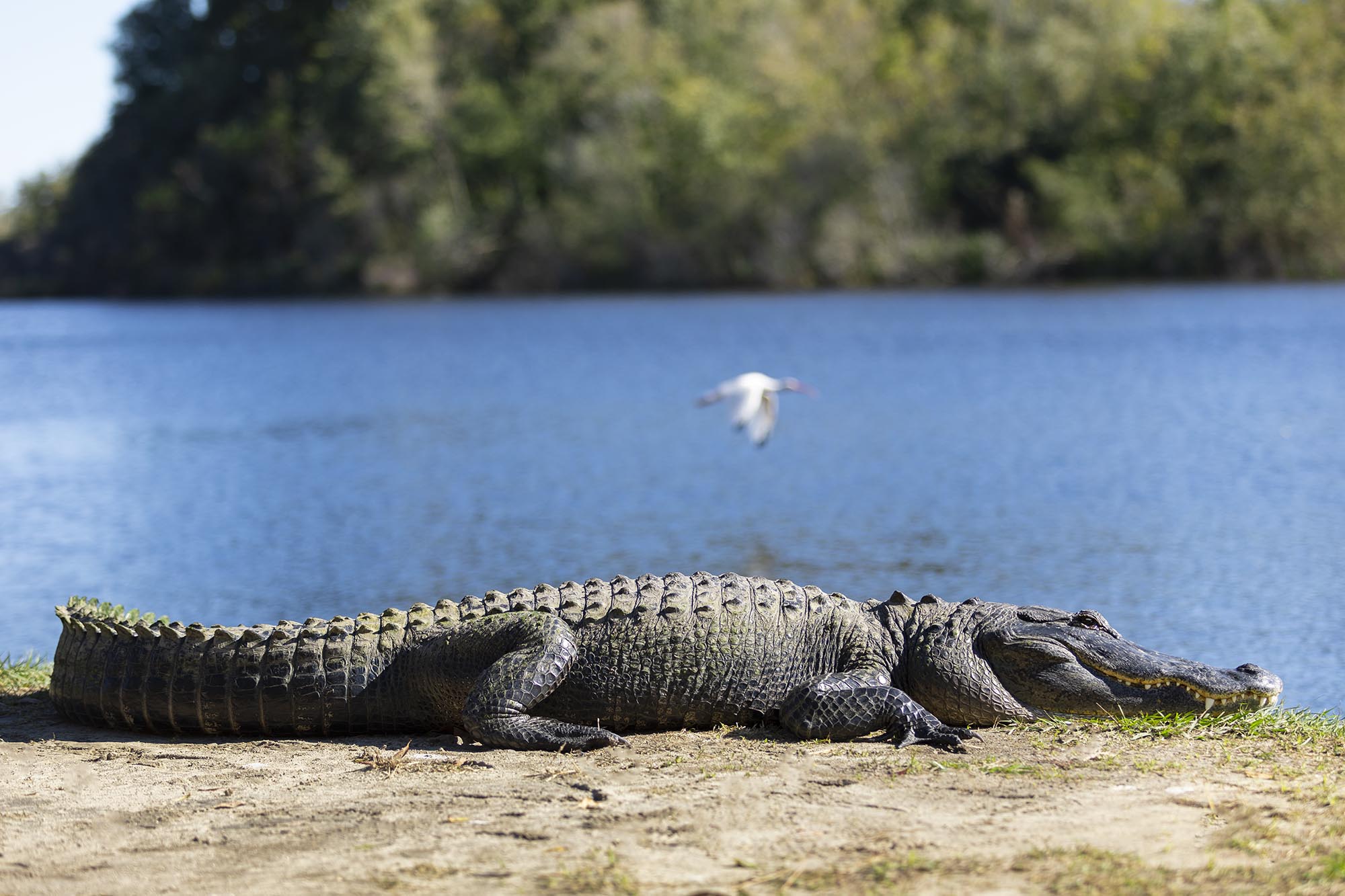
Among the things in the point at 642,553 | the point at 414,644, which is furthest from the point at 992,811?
the point at 642,553

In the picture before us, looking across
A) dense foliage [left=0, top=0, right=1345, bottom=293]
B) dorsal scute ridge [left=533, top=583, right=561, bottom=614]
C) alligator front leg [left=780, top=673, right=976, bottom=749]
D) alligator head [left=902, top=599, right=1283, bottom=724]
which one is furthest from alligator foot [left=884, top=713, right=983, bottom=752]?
dense foliage [left=0, top=0, right=1345, bottom=293]

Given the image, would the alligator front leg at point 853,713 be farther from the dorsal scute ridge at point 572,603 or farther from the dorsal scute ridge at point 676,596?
the dorsal scute ridge at point 572,603

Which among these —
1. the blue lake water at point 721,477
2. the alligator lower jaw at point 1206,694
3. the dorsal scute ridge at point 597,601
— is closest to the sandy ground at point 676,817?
the alligator lower jaw at point 1206,694

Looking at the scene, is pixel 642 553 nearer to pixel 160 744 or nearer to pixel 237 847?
pixel 160 744

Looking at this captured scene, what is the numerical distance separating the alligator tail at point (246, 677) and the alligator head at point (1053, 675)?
6.97 feet

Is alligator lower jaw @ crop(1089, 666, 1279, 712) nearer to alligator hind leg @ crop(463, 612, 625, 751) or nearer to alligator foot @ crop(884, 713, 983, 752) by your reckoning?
alligator foot @ crop(884, 713, 983, 752)

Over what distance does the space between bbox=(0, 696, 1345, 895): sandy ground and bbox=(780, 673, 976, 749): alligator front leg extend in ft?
0.32

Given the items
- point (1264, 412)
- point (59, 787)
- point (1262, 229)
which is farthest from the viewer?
point (1262, 229)

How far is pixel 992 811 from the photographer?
4.61 metres

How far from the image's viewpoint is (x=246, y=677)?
19.2 feet

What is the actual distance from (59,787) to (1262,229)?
53.1 metres

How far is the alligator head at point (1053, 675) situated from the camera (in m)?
5.73

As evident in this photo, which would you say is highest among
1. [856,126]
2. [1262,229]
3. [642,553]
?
[856,126]

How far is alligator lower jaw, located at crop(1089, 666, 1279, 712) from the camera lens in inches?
223
